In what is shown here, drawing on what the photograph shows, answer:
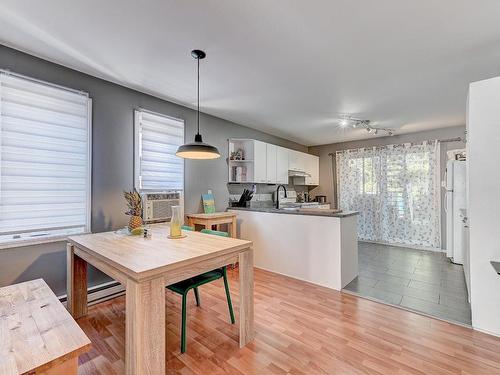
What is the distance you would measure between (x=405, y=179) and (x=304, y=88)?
10.8 feet

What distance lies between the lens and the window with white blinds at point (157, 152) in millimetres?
2947

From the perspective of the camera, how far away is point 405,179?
475cm

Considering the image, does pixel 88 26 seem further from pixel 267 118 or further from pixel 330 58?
pixel 267 118

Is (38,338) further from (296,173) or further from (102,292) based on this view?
(296,173)

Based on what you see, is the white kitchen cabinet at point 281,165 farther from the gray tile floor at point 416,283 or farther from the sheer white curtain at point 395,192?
the gray tile floor at point 416,283

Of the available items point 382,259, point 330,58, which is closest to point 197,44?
point 330,58

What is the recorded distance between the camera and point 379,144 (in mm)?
5109

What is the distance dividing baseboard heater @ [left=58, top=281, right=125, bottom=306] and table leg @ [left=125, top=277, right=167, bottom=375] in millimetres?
1593

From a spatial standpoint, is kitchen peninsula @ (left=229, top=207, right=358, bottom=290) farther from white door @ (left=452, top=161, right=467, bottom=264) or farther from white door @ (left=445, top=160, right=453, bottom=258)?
white door @ (left=445, top=160, right=453, bottom=258)

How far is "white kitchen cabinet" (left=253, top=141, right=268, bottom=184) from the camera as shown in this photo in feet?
13.6

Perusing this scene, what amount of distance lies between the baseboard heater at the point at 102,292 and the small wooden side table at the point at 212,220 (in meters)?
1.17

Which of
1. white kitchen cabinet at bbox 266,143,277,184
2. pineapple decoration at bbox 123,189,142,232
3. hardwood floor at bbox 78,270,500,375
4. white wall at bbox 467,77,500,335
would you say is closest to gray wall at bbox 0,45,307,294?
pineapple decoration at bbox 123,189,142,232

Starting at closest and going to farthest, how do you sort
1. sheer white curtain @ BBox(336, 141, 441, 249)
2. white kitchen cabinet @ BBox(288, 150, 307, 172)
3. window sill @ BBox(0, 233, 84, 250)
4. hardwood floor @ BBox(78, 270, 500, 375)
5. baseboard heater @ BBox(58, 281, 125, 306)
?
hardwood floor @ BBox(78, 270, 500, 375) → window sill @ BBox(0, 233, 84, 250) → baseboard heater @ BBox(58, 281, 125, 306) → sheer white curtain @ BBox(336, 141, 441, 249) → white kitchen cabinet @ BBox(288, 150, 307, 172)

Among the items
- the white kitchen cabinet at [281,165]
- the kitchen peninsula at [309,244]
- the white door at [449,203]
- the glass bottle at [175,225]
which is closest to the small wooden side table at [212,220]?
the kitchen peninsula at [309,244]
